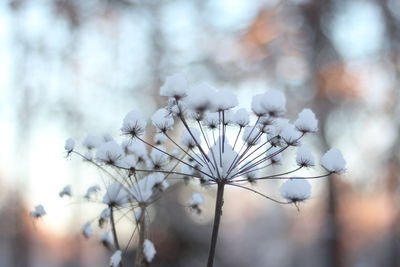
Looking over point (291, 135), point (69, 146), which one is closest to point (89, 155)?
point (69, 146)

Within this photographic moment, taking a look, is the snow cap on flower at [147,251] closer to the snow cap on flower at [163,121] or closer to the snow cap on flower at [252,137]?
the snow cap on flower at [163,121]

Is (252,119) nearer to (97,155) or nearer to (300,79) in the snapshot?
(97,155)

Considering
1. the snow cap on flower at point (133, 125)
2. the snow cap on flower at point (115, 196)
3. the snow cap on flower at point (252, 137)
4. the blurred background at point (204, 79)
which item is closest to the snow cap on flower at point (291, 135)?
the snow cap on flower at point (252, 137)

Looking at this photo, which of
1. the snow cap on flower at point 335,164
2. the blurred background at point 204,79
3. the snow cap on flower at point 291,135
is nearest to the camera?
the snow cap on flower at point 335,164

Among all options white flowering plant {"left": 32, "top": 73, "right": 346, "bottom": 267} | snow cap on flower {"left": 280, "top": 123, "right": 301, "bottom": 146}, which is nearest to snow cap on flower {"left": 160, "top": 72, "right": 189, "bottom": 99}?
white flowering plant {"left": 32, "top": 73, "right": 346, "bottom": 267}

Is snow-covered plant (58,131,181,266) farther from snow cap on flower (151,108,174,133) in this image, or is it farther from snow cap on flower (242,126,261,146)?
snow cap on flower (242,126,261,146)

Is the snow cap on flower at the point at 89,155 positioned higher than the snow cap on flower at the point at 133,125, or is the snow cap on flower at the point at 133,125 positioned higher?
the snow cap on flower at the point at 133,125
